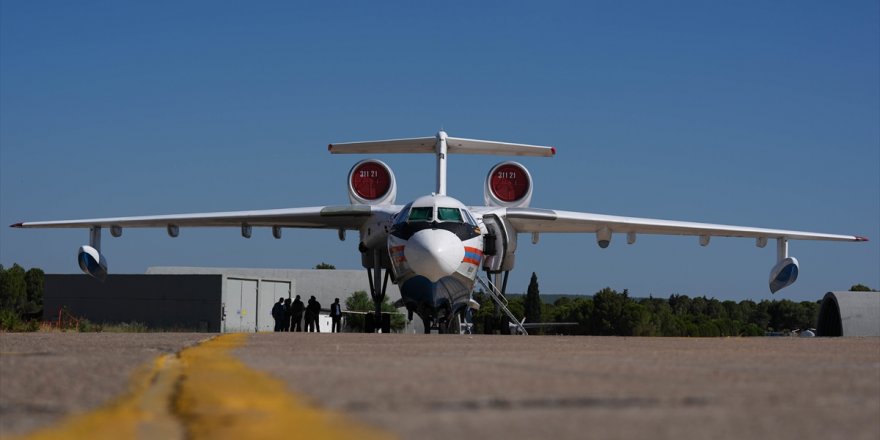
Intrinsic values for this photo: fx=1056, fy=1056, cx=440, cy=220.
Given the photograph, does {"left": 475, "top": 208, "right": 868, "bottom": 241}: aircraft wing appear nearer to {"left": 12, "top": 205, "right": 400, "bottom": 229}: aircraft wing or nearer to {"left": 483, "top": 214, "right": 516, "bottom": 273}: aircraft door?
{"left": 483, "top": 214, "right": 516, "bottom": 273}: aircraft door

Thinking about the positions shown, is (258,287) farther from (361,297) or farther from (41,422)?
(41,422)

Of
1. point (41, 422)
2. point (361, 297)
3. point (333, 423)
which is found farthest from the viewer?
point (361, 297)

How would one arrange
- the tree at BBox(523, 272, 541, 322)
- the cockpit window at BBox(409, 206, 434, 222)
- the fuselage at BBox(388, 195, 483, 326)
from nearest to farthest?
the fuselage at BBox(388, 195, 483, 326), the cockpit window at BBox(409, 206, 434, 222), the tree at BBox(523, 272, 541, 322)

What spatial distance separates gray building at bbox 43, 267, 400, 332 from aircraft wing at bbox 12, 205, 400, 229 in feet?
25.7

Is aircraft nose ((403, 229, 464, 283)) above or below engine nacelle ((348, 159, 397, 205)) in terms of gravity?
below

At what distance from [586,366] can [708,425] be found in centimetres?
280

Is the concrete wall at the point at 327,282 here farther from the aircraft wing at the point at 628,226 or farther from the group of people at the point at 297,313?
the aircraft wing at the point at 628,226

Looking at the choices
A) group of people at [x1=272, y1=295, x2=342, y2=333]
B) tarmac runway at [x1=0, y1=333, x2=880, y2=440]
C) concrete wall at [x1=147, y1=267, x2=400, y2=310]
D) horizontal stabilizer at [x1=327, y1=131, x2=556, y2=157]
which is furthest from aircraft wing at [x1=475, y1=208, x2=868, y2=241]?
concrete wall at [x1=147, y1=267, x2=400, y2=310]

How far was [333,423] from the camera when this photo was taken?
2.82 metres

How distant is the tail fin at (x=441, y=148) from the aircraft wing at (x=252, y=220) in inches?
81.3

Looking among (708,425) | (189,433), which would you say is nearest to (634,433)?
(708,425)

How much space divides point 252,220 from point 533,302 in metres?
65.8

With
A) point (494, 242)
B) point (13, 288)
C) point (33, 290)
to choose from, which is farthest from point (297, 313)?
point (33, 290)

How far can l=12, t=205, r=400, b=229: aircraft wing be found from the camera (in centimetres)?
2252
